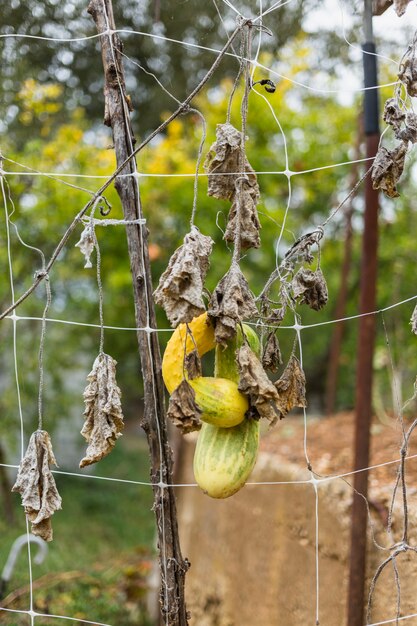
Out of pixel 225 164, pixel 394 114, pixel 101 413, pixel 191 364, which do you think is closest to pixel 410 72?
pixel 394 114

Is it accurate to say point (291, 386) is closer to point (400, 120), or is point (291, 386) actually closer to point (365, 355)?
point (400, 120)

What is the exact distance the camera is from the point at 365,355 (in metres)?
1.77

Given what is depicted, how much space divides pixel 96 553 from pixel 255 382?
3.63 metres

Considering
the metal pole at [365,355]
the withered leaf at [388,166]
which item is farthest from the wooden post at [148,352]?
the metal pole at [365,355]

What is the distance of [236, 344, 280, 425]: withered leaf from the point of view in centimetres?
99

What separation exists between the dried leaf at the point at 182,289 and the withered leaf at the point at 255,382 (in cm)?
9

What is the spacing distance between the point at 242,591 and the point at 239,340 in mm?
1644

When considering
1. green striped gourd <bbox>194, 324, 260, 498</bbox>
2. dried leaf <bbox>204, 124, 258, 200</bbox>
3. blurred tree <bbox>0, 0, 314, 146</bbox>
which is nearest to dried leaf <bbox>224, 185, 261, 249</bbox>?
dried leaf <bbox>204, 124, 258, 200</bbox>

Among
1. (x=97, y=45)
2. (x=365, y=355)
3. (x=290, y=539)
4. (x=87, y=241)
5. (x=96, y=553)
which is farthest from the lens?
(x=96, y=553)

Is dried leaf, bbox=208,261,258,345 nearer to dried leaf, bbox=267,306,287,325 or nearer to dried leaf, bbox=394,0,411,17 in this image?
dried leaf, bbox=267,306,287,325

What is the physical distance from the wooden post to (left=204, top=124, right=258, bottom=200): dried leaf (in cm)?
14

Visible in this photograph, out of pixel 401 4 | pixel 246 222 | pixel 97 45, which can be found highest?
pixel 97 45

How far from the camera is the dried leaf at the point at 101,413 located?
1.04 metres

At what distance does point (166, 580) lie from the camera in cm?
113
